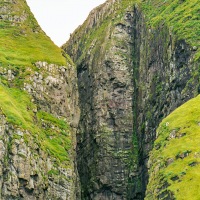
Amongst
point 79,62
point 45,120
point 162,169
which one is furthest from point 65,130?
point 79,62

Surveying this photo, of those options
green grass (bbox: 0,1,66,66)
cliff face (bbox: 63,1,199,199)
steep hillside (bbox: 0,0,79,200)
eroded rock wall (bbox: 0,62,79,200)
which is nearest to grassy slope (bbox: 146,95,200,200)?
eroded rock wall (bbox: 0,62,79,200)

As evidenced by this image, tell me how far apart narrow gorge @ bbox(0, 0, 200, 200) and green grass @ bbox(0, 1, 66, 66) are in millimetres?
278

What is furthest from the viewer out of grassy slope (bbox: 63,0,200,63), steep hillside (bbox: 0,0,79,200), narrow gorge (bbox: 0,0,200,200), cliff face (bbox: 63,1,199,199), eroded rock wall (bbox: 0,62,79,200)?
grassy slope (bbox: 63,0,200,63)

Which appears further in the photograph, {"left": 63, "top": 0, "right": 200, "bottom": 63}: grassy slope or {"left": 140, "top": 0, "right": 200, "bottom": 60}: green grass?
{"left": 63, "top": 0, "right": 200, "bottom": 63}: grassy slope

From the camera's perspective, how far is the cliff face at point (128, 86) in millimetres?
110938

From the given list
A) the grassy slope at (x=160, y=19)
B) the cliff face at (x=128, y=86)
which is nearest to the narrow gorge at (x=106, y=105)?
the cliff face at (x=128, y=86)

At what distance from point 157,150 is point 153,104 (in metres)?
41.9

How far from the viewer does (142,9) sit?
141625mm

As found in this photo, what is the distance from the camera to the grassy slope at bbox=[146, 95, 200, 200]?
6291 centimetres

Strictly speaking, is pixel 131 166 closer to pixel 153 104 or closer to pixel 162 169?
pixel 153 104

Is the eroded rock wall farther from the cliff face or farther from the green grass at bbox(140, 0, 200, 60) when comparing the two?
the green grass at bbox(140, 0, 200, 60)

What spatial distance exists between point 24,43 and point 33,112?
2822 cm

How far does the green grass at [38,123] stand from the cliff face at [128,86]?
2549cm

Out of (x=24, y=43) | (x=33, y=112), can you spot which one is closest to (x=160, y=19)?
(x=24, y=43)
